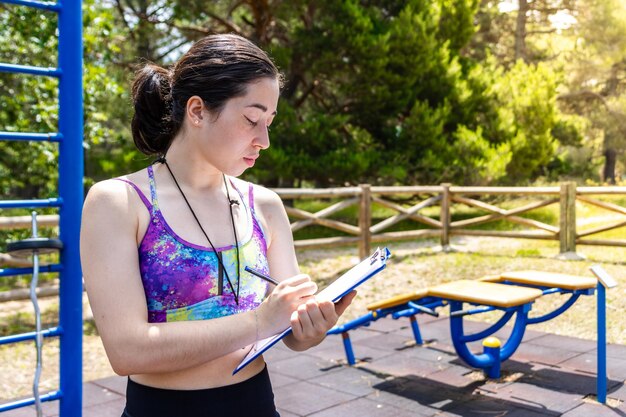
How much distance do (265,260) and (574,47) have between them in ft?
82.0

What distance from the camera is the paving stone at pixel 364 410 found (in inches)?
142

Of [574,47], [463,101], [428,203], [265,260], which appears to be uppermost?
[574,47]

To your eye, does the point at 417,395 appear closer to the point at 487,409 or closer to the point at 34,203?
the point at 487,409

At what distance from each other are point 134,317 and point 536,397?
3255 mm

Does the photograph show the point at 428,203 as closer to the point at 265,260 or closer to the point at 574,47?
the point at 265,260

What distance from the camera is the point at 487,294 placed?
4105 millimetres

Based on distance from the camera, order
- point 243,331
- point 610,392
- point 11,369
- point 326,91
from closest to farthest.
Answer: point 243,331 < point 610,392 < point 11,369 < point 326,91

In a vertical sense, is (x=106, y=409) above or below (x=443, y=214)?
below

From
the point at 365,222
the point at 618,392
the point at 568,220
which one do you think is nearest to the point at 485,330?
the point at 618,392

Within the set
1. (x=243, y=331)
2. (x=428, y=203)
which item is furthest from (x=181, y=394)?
(x=428, y=203)

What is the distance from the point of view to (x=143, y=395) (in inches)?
51.2

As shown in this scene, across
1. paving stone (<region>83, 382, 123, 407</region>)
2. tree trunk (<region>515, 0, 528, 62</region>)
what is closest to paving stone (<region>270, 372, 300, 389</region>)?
A: paving stone (<region>83, 382, 123, 407</region>)

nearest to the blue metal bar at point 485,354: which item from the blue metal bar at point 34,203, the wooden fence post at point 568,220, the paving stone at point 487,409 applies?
the paving stone at point 487,409

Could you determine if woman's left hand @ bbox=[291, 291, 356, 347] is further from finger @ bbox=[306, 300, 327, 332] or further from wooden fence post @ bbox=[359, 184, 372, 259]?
wooden fence post @ bbox=[359, 184, 372, 259]
